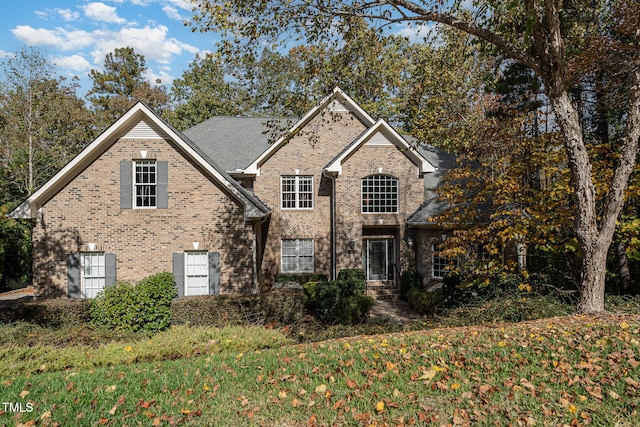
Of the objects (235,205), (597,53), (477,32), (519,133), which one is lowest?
(235,205)

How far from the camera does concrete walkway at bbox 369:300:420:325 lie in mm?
14300

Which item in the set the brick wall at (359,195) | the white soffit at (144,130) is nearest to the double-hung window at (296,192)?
the brick wall at (359,195)

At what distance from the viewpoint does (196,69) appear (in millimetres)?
40156

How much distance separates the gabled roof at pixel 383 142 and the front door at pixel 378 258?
3.75m

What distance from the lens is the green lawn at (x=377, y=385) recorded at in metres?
4.71

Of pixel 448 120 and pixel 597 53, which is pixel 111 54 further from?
pixel 597 53

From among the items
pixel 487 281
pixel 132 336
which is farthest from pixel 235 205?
pixel 487 281

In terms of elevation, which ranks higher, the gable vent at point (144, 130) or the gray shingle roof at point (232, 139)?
the gray shingle roof at point (232, 139)

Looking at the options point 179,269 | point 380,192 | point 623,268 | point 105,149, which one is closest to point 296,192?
point 380,192

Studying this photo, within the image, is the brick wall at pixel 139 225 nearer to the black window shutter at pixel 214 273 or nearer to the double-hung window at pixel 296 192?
the black window shutter at pixel 214 273

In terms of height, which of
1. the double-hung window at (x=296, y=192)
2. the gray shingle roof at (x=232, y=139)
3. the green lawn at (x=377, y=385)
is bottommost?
the green lawn at (x=377, y=385)

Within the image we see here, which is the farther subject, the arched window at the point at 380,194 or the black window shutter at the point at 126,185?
the arched window at the point at 380,194

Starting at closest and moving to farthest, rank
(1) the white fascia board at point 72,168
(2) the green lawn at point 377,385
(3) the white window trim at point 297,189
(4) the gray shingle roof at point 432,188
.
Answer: (2) the green lawn at point 377,385 → (1) the white fascia board at point 72,168 → (4) the gray shingle roof at point 432,188 → (3) the white window trim at point 297,189

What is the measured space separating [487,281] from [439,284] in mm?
6435
